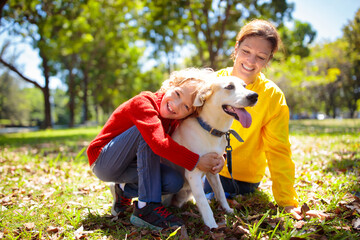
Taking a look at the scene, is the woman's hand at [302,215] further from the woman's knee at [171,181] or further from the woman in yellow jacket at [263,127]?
the woman's knee at [171,181]

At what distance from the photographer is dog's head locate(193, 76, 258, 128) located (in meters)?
2.17

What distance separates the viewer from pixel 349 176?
11.3ft

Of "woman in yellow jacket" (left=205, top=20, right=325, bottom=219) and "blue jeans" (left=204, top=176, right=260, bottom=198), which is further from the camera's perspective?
"blue jeans" (left=204, top=176, right=260, bottom=198)

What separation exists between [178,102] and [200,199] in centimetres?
90

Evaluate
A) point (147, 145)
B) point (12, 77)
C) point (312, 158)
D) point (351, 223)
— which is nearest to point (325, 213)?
point (351, 223)

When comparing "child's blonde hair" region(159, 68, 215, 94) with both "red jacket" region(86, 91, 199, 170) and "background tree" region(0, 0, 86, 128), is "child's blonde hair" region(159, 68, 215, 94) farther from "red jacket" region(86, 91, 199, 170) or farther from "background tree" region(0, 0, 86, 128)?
"background tree" region(0, 0, 86, 128)

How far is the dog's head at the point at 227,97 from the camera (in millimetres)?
2170

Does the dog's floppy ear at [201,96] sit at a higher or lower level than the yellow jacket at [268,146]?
higher

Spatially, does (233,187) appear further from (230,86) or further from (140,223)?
(230,86)

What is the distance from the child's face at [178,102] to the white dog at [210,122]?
9 centimetres

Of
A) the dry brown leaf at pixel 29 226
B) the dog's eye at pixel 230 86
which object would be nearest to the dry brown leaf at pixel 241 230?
the dog's eye at pixel 230 86

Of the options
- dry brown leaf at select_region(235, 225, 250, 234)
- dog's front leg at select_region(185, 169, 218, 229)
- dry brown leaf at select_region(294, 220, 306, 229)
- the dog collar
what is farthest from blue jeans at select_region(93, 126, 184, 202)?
dry brown leaf at select_region(294, 220, 306, 229)

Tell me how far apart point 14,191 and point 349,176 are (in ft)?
14.9

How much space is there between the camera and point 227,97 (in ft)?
7.51
